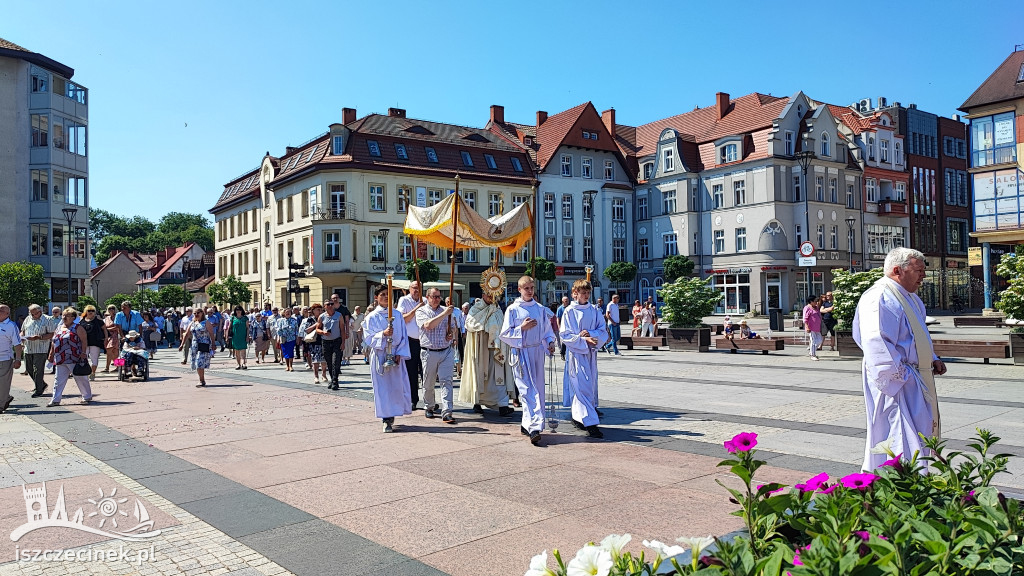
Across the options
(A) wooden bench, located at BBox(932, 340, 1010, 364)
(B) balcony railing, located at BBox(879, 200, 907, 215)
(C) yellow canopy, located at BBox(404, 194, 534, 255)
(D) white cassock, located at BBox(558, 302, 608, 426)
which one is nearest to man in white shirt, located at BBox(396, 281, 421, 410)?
(C) yellow canopy, located at BBox(404, 194, 534, 255)

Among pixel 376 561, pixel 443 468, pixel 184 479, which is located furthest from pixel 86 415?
pixel 376 561

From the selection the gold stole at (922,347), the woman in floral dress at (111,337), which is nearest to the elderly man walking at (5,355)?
the woman in floral dress at (111,337)

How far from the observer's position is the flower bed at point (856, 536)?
1.80m

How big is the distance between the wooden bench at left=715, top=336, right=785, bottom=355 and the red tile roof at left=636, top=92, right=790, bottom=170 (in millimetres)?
29673

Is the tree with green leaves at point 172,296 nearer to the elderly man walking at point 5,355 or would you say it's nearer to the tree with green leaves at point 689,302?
the tree with green leaves at point 689,302

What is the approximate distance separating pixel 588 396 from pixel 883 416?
439cm

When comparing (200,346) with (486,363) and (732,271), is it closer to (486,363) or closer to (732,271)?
(486,363)

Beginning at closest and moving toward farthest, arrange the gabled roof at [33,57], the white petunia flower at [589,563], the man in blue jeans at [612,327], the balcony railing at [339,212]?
1. the white petunia flower at [589,563]
2. the man in blue jeans at [612,327]
3. the gabled roof at [33,57]
4. the balcony railing at [339,212]

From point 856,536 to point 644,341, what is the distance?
23.2 metres

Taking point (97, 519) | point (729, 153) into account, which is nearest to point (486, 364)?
point (97, 519)

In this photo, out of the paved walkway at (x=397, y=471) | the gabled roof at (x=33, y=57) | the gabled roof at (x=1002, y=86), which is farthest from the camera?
the gabled roof at (x=33, y=57)

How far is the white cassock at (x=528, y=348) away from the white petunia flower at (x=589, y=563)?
673 centimetres

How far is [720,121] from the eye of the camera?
5359cm

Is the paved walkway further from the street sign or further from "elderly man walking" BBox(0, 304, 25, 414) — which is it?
the street sign
